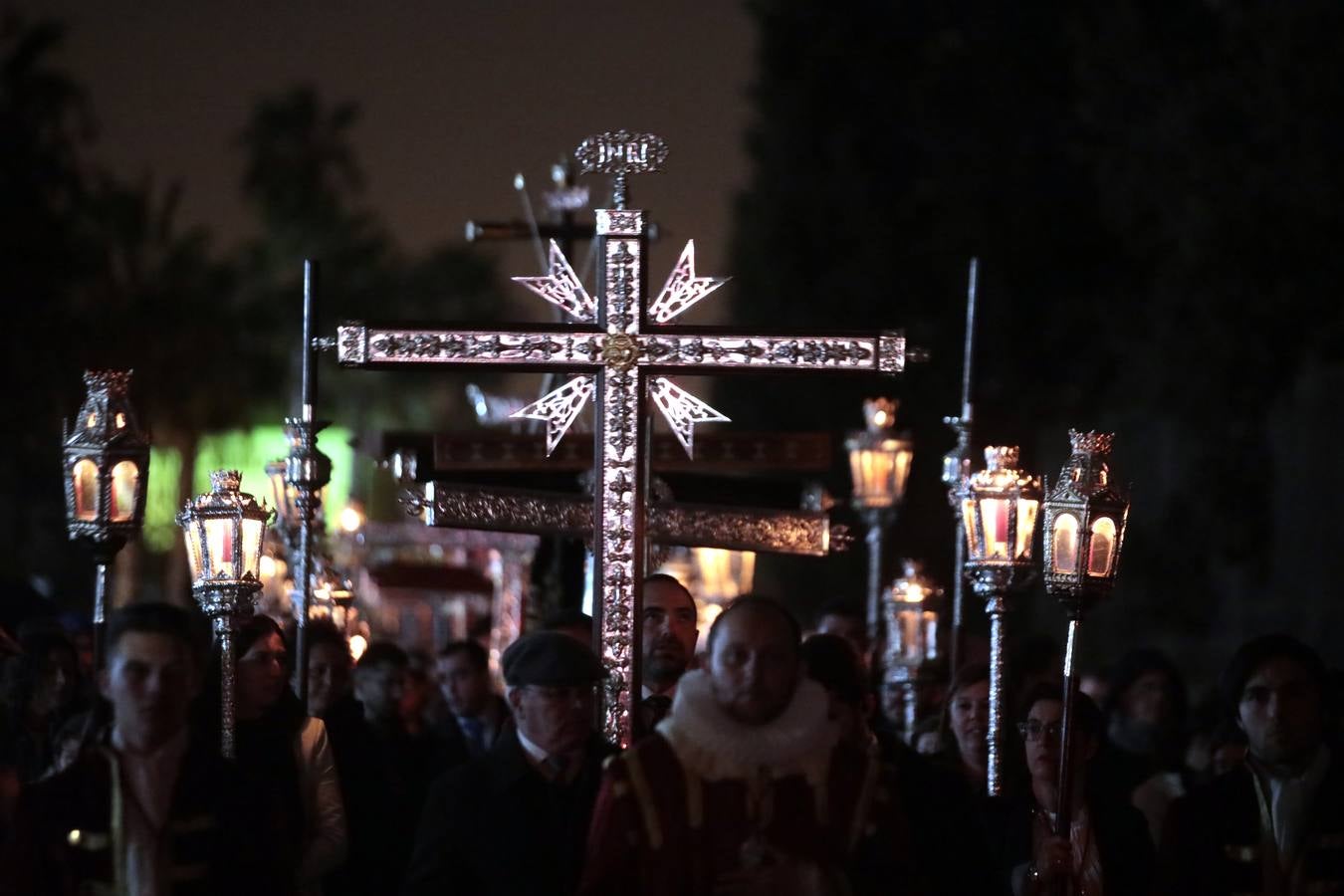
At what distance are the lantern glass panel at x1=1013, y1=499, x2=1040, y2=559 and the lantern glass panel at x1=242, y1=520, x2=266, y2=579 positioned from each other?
2914 millimetres

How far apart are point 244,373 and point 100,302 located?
10.3 m

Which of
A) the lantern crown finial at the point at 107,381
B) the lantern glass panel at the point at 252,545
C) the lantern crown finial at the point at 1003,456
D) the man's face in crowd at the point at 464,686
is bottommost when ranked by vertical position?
the man's face in crowd at the point at 464,686

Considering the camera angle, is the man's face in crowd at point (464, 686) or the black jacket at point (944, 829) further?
the man's face in crowd at point (464, 686)

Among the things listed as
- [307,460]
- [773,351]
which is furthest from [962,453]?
[307,460]

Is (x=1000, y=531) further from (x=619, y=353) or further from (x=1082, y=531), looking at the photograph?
(x=619, y=353)

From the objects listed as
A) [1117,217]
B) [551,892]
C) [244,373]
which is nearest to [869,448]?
[551,892]

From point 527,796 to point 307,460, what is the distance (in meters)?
3.78

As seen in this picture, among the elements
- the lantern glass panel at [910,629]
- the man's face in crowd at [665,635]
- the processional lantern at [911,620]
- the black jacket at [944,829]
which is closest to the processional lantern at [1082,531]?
the black jacket at [944,829]

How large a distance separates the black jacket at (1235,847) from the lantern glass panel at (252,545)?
3626 mm

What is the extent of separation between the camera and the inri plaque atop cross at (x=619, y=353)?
10.2 metres

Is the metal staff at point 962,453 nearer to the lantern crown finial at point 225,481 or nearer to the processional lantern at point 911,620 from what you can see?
the processional lantern at point 911,620

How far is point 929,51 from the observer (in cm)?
4231

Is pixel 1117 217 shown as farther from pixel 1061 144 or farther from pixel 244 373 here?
pixel 244 373

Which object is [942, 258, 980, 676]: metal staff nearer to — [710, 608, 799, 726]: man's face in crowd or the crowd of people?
the crowd of people
